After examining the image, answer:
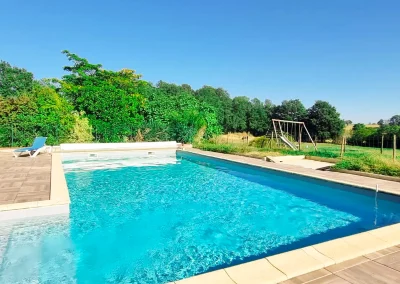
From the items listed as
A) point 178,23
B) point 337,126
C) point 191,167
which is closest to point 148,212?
point 191,167

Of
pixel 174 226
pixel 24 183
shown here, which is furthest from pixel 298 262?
pixel 24 183

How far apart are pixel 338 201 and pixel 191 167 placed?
6201 mm

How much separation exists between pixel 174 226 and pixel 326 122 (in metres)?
27.7

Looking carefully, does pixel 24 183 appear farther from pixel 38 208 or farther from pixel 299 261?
pixel 299 261

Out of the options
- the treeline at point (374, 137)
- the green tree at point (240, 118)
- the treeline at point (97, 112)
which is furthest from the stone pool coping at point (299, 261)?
the green tree at point (240, 118)

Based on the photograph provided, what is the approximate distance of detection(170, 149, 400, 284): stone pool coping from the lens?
237cm

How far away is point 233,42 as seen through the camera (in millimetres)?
20031

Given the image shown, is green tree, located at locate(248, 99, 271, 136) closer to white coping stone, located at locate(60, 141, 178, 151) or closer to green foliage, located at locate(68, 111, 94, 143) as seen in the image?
white coping stone, located at locate(60, 141, 178, 151)

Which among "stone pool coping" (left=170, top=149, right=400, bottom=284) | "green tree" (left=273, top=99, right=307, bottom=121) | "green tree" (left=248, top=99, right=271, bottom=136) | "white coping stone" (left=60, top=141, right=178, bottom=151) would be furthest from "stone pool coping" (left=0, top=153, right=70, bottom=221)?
"green tree" (left=273, top=99, right=307, bottom=121)

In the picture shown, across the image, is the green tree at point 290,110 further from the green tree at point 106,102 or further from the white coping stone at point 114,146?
the white coping stone at point 114,146

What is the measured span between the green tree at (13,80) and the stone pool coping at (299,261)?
1247 inches

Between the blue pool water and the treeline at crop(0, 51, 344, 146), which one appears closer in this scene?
the blue pool water

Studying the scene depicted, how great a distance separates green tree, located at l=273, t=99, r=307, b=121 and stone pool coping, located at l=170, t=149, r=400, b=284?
3073 centimetres

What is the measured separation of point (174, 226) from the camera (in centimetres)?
486
